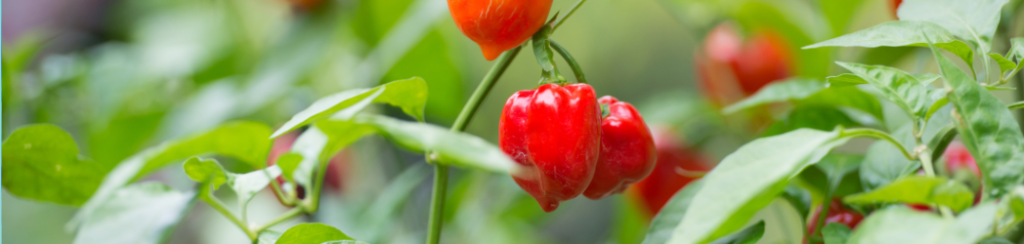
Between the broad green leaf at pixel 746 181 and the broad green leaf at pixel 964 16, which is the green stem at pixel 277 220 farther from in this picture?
the broad green leaf at pixel 964 16

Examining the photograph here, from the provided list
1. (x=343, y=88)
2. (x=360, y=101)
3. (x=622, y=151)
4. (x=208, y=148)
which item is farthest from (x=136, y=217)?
(x=343, y=88)

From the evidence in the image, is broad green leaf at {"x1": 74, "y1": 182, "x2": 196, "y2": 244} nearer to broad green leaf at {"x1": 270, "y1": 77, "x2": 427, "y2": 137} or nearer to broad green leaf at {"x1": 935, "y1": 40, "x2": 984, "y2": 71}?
broad green leaf at {"x1": 270, "y1": 77, "x2": 427, "y2": 137}

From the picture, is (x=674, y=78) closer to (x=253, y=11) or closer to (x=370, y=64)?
(x=370, y=64)

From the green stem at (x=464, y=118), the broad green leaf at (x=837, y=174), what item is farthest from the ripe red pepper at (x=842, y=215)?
the green stem at (x=464, y=118)

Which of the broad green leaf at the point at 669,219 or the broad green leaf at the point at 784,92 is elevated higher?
the broad green leaf at the point at 784,92

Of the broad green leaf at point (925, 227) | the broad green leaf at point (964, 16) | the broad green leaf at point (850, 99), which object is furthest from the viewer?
the broad green leaf at point (850, 99)

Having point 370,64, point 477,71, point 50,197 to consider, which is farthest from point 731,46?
point 50,197
